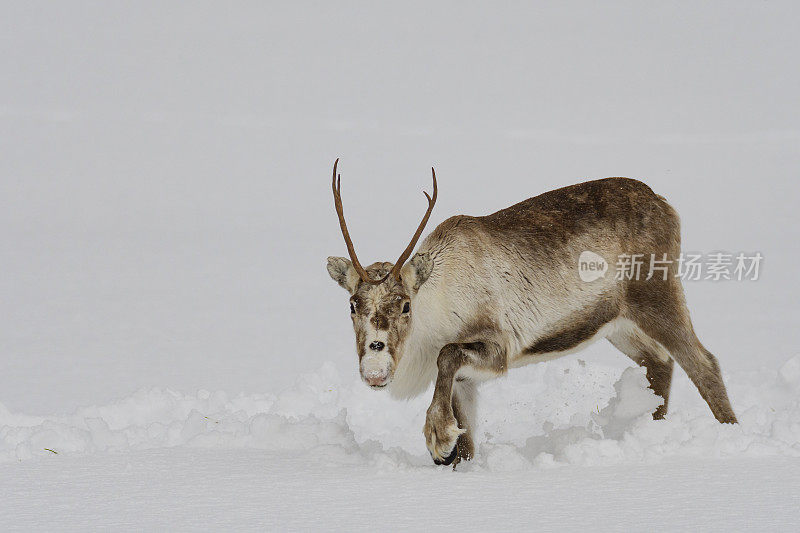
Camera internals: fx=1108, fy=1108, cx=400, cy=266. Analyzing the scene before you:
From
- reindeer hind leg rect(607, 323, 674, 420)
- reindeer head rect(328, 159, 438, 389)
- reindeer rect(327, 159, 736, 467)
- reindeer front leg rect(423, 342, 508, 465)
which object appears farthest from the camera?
reindeer hind leg rect(607, 323, 674, 420)

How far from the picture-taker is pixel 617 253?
8.51m

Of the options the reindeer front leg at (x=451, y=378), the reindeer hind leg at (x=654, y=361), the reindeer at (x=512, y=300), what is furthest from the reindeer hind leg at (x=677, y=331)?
the reindeer front leg at (x=451, y=378)

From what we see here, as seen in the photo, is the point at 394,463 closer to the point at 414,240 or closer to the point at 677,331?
the point at 414,240

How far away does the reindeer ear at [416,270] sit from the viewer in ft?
25.0

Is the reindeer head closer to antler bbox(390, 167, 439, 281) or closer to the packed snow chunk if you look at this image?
antler bbox(390, 167, 439, 281)

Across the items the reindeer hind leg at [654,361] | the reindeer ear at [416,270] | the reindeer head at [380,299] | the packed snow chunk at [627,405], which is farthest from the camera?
the reindeer hind leg at [654,361]

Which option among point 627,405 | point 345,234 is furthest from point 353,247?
point 627,405

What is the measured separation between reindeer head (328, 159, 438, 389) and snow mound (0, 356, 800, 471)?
644 millimetres

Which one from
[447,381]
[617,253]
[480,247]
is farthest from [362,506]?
[617,253]

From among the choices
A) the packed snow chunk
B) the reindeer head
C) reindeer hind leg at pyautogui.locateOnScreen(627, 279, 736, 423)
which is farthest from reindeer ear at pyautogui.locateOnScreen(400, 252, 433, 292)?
the packed snow chunk

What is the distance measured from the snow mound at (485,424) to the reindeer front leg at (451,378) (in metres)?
0.20

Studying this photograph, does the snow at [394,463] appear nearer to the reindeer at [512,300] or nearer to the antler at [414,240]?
the reindeer at [512,300]

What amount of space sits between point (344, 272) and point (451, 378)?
1053 mm

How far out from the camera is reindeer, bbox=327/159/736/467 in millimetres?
7410
